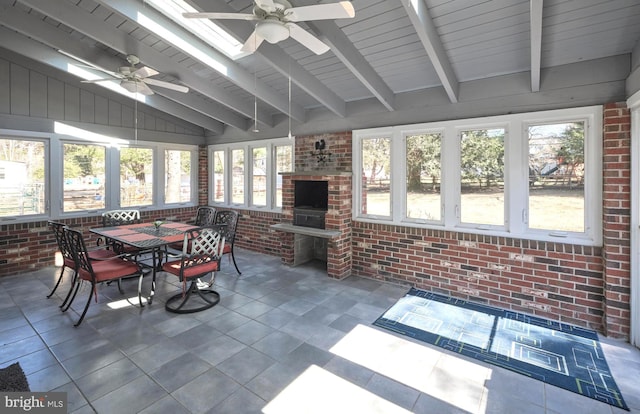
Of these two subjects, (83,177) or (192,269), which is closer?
(192,269)

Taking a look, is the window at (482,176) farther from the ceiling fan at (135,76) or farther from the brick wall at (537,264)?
the ceiling fan at (135,76)

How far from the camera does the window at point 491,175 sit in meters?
3.52

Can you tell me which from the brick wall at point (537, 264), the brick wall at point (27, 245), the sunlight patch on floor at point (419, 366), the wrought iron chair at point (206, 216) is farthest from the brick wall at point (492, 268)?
the brick wall at point (27, 245)

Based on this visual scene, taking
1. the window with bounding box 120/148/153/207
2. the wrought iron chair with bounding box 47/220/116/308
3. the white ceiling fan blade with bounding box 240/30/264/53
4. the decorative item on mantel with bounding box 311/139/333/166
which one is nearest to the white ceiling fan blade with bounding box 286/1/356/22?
the white ceiling fan blade with bounding box 240/30/264/53

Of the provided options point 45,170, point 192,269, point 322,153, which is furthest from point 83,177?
point 322,153

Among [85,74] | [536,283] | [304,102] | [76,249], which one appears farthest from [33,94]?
[536,283]

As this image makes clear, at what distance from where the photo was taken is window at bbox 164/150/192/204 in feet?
23.7

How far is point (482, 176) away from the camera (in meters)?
4.13

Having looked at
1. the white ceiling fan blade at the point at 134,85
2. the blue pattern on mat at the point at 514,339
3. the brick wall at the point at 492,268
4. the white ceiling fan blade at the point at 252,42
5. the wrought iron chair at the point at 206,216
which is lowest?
the blue pattern on mat at the point at 514,339

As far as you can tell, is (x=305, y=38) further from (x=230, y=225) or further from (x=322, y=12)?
(x=230, y=225)

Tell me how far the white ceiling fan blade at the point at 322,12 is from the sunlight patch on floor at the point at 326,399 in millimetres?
2656

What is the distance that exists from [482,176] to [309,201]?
2.87 m

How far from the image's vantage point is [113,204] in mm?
6324

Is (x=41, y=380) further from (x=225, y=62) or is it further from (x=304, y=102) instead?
(x=304, y=102)
